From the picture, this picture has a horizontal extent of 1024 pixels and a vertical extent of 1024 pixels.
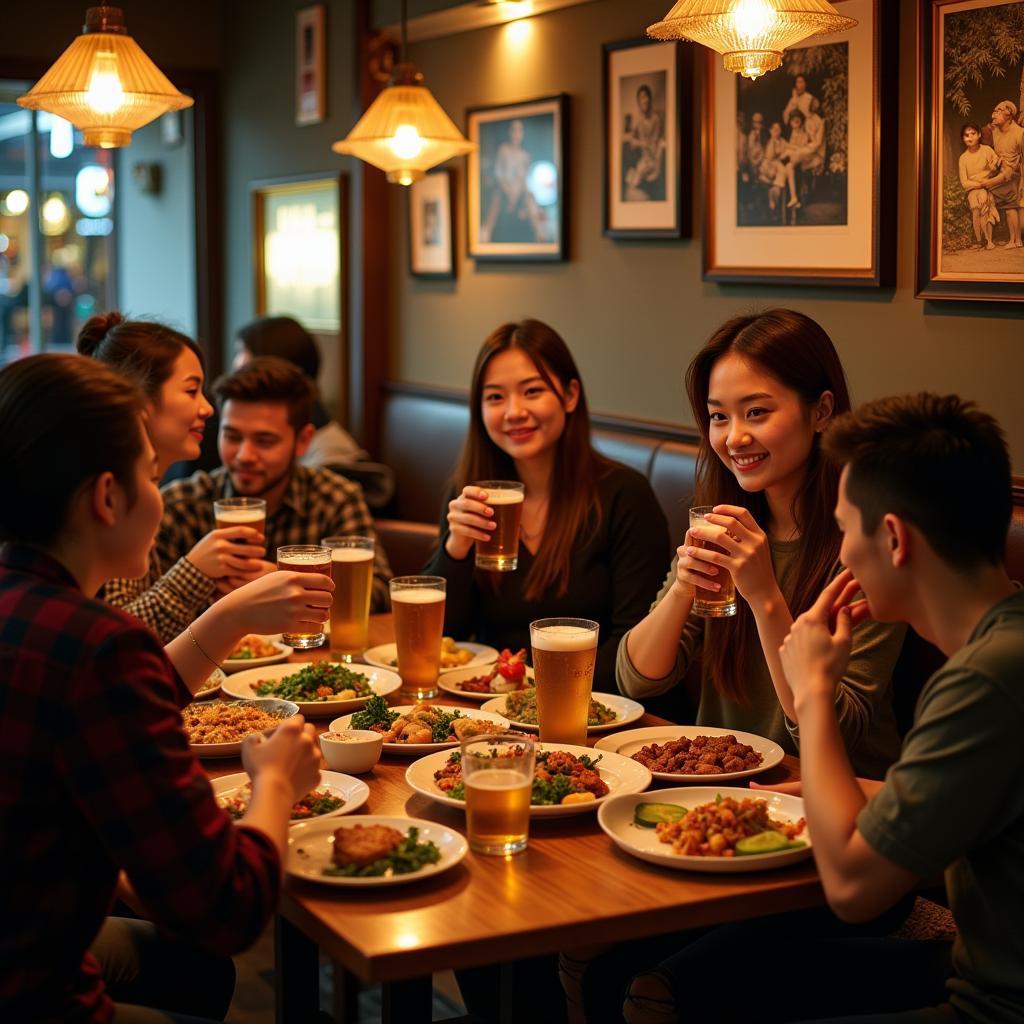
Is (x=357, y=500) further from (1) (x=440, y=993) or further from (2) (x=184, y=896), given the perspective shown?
(2) (x=184, y=896)

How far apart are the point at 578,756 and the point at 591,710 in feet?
1.07

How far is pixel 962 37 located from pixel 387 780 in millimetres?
2177

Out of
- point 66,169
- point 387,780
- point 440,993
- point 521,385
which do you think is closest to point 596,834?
point 387,780

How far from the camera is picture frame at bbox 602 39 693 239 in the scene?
4.23 m

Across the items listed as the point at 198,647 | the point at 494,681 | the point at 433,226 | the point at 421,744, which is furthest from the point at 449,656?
the point at 433,226

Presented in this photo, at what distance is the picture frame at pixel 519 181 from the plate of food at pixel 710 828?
10.2ft

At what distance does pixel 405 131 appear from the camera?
4.03 meters

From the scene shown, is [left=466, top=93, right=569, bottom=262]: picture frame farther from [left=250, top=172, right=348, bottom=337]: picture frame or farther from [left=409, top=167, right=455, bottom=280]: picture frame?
[left=250, top=172, right=348, bottom=337]: picture frame

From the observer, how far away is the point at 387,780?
226cm

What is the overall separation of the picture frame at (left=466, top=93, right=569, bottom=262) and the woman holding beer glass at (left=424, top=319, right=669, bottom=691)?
154cm

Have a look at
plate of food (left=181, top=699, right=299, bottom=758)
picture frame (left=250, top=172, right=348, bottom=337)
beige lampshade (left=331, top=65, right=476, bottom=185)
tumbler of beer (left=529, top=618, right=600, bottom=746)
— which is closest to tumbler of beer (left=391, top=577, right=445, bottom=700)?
plate of food (left=181, top=699, right=299, bottom=758)

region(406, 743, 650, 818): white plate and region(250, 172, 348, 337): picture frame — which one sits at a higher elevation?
region(250, 172, 348, 337): picture frame

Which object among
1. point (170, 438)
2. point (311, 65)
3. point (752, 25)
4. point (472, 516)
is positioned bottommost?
point (472, 516)

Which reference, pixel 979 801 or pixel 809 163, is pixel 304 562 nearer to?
pixel 979 801
